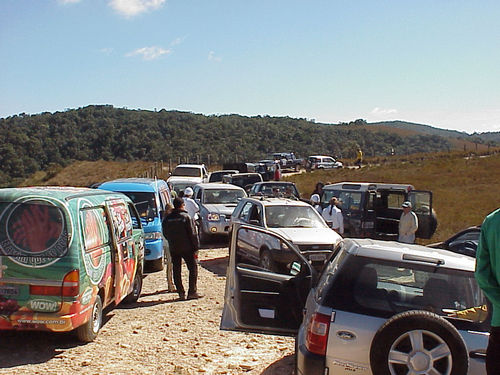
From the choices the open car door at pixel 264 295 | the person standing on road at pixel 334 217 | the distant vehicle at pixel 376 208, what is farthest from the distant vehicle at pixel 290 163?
the open car door at pixel 264 295

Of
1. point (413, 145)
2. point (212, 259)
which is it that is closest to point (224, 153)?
point (413, 145)

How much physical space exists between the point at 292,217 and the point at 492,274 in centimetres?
860

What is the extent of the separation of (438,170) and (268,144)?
50.6 m

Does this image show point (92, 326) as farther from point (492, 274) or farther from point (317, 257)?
point (317, 257)

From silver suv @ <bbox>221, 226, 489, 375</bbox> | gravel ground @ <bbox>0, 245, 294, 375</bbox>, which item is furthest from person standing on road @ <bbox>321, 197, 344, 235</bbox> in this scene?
silver suv @ <bbox>221, 226, 489, 375</bbox>

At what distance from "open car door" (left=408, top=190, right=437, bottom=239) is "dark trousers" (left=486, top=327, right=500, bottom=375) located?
35.6 feet

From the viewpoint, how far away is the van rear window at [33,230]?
5.82 metres

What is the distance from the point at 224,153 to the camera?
272 ft

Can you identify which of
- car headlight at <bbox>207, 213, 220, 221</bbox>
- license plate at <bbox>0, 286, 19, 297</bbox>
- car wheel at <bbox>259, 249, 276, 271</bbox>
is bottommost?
car headlight at <bbox>207, 213, 220, 221</bbox>

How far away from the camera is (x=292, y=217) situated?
11836 millimetres

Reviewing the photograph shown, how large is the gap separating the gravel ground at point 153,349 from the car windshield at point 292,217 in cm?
376

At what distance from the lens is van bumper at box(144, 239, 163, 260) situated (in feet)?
36.2

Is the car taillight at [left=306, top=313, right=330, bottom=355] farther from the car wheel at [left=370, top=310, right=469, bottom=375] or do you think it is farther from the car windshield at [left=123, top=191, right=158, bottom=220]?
the car windshield at [left=123, top=191, right=158, bottom=220]

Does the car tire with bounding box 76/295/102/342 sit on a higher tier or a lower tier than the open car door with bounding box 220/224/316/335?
lower
